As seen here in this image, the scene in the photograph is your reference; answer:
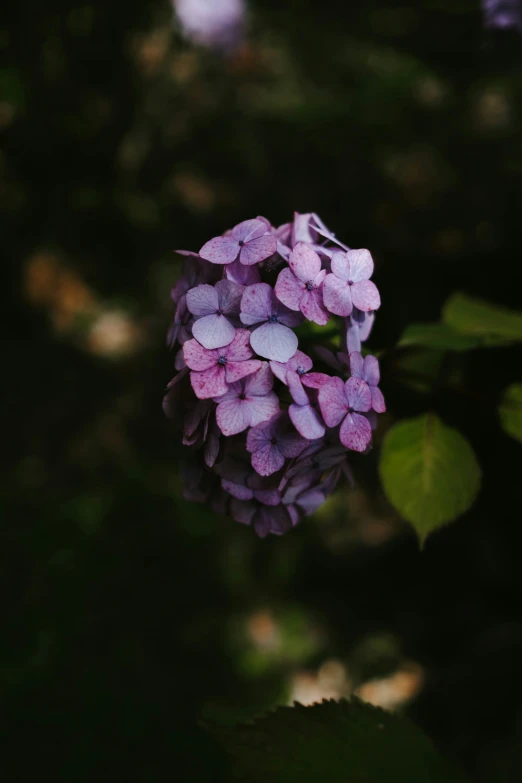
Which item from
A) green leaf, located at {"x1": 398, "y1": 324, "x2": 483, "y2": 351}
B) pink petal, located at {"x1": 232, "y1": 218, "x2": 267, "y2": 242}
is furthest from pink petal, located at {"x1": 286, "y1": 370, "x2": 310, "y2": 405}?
green leaf, located at {"x1": 398, "y1": 324, "x2": 483, "y2": 351}

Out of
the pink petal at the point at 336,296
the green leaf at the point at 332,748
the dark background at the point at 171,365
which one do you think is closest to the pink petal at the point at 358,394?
the pink petal at the point at 336,296

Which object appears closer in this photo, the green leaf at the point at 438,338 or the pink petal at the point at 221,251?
the pink petal at the point at 221,251

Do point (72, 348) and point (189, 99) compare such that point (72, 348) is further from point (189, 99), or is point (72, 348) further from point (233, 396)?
point (233, 396)

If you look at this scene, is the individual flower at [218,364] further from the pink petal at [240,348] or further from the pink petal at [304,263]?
the pink petal at [304,263]

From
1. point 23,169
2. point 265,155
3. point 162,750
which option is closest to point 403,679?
point 162,750

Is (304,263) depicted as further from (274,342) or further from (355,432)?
(355,432)
